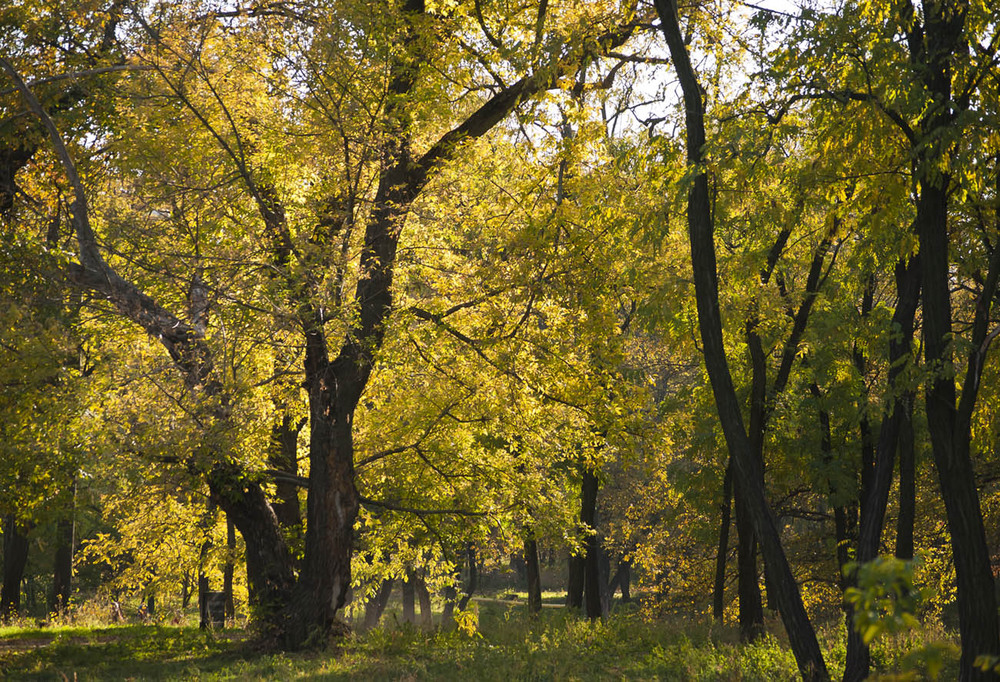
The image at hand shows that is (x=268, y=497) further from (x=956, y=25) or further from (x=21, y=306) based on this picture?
(x=956, y=25)

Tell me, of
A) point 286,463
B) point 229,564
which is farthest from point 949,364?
point 229,564

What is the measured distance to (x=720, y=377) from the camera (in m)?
8.55

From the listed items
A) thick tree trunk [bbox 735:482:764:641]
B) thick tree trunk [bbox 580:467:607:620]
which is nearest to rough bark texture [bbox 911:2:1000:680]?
thick tree trunk [bbox 735:482:764:641]

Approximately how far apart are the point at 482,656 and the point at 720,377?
5.78 metres

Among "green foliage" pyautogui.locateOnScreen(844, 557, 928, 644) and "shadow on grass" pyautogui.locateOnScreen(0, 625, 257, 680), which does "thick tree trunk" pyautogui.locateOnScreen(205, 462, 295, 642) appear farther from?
"green foliage" pyautogui.locateOnScreen(844, 557, 928, 644)

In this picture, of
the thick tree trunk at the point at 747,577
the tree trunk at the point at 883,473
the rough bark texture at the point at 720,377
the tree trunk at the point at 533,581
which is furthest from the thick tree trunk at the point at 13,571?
the tree trunk at the point at 883,473

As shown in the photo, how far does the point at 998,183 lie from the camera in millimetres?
8375

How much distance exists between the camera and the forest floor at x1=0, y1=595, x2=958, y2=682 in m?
10.3

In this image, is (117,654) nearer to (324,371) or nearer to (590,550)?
(324,371)

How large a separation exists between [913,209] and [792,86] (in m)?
3.40

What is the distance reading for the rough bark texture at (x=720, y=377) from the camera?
7.97 meters

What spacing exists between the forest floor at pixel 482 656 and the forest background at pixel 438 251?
75cm

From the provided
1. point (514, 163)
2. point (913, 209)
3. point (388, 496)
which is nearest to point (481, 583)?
point (388, 496)

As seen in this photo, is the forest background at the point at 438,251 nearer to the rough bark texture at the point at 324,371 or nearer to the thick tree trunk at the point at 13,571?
the rough bark texture at the point at 324,371
